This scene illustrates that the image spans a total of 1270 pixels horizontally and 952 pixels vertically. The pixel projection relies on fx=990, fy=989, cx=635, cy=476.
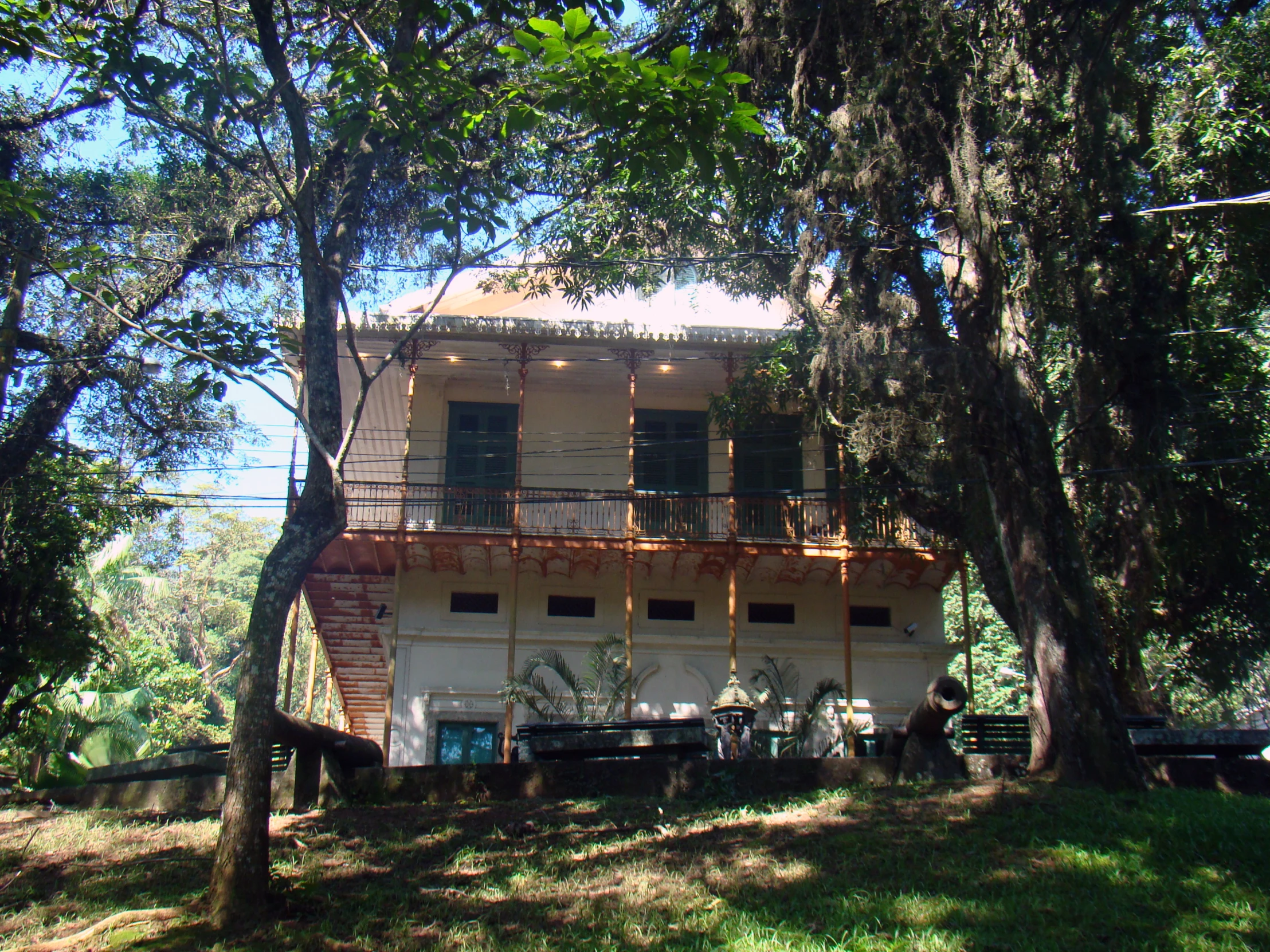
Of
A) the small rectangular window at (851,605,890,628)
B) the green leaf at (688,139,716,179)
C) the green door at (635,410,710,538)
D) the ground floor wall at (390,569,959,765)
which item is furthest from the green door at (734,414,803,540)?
→ the green leaf at (688,139,716,179)

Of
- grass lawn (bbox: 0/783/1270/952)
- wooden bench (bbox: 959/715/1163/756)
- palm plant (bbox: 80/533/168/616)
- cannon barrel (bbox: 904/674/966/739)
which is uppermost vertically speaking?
palm plant (bbox: 80/533/168/616)

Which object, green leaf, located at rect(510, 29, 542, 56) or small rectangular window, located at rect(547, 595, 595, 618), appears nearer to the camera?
green leaf, located at rect(510, 29, 542, 56)

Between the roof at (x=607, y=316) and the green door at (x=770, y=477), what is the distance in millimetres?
1837

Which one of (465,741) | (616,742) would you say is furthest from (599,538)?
A: (616,742)

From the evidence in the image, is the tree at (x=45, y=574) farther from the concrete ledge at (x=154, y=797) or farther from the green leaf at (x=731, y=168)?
the green leaf at (x=731, y=168)

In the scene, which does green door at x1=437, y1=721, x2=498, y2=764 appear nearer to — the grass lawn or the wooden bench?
the grass lawn

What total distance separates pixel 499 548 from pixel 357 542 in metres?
2.29

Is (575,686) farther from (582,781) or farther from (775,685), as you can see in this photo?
(582,781)

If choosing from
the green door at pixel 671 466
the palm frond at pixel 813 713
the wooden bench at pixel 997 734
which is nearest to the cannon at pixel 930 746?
the wooden bench at pixel 997 734

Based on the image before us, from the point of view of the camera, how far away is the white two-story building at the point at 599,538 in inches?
634

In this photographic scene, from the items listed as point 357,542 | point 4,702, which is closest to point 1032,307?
point 357,542

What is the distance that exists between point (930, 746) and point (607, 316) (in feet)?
34.2

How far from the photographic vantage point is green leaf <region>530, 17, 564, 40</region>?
16.3ft

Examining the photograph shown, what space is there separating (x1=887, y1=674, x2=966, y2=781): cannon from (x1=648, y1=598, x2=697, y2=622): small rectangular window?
7696mm
